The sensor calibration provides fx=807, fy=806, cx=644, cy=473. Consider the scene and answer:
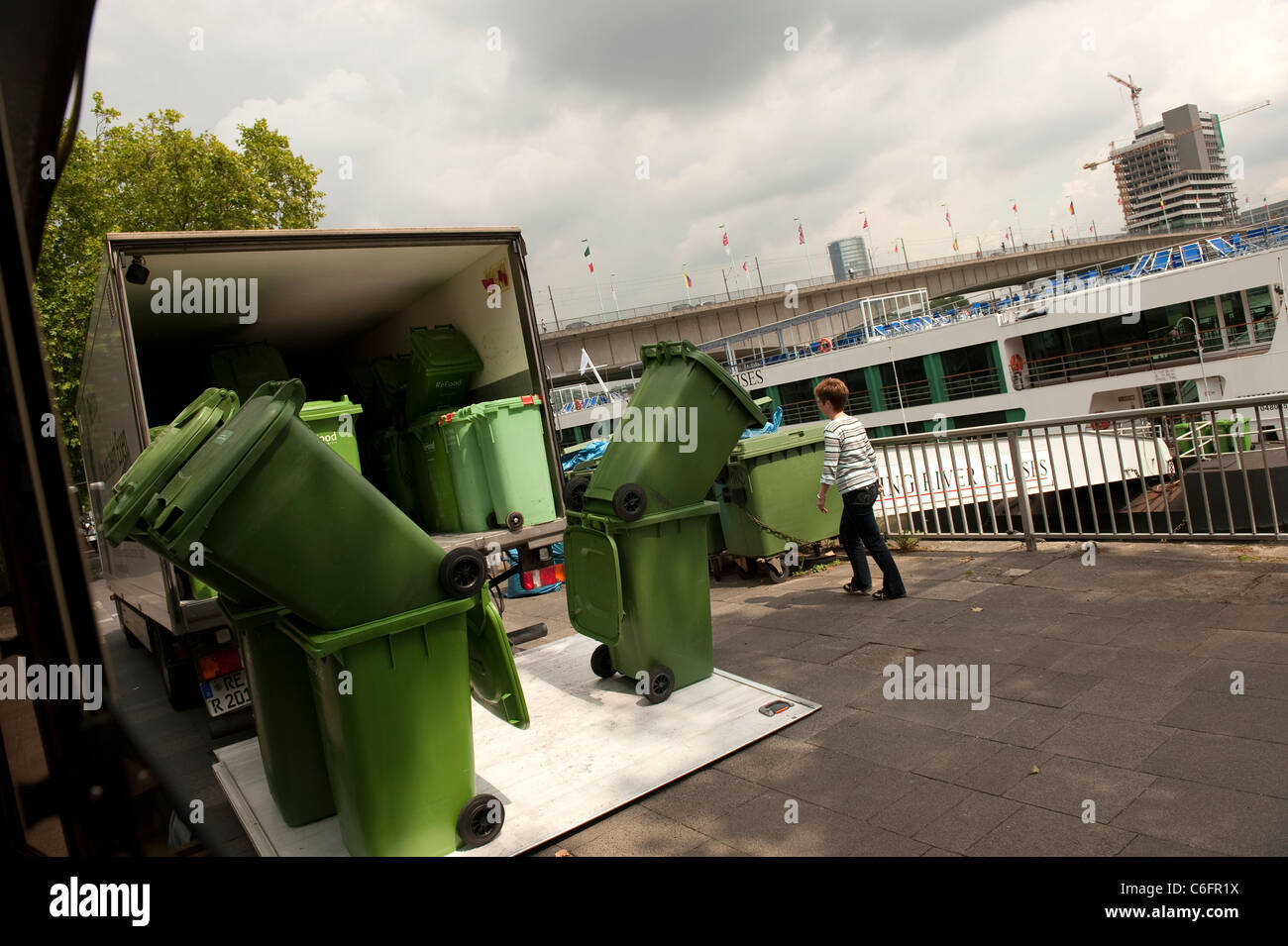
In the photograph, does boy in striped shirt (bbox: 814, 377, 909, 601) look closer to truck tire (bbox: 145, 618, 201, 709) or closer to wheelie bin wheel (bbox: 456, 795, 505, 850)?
wheelie bin wheel (bbox: 456, 795, 505, 850)

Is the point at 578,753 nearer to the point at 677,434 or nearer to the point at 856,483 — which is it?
the point at 677,434

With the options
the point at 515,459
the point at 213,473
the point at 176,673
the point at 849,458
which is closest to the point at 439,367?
the point at 515,459

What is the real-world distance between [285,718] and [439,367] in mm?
3775

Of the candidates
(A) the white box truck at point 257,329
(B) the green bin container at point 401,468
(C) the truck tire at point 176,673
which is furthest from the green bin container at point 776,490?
(C) the truck tire at point 176,673

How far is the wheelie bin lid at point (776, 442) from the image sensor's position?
7.79 m

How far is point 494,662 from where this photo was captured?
157 inches

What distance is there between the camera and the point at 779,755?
4.15m

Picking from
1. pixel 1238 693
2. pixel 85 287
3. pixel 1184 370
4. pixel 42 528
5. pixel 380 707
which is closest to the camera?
pixel 42 528

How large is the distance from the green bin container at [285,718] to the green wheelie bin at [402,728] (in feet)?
1.50

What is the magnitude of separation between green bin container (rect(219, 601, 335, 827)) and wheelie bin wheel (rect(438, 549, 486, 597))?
1.08 m

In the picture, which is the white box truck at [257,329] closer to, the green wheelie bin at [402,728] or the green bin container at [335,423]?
the green bin container at [335,423]

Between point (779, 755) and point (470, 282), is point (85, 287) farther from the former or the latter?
point (779, 755)
